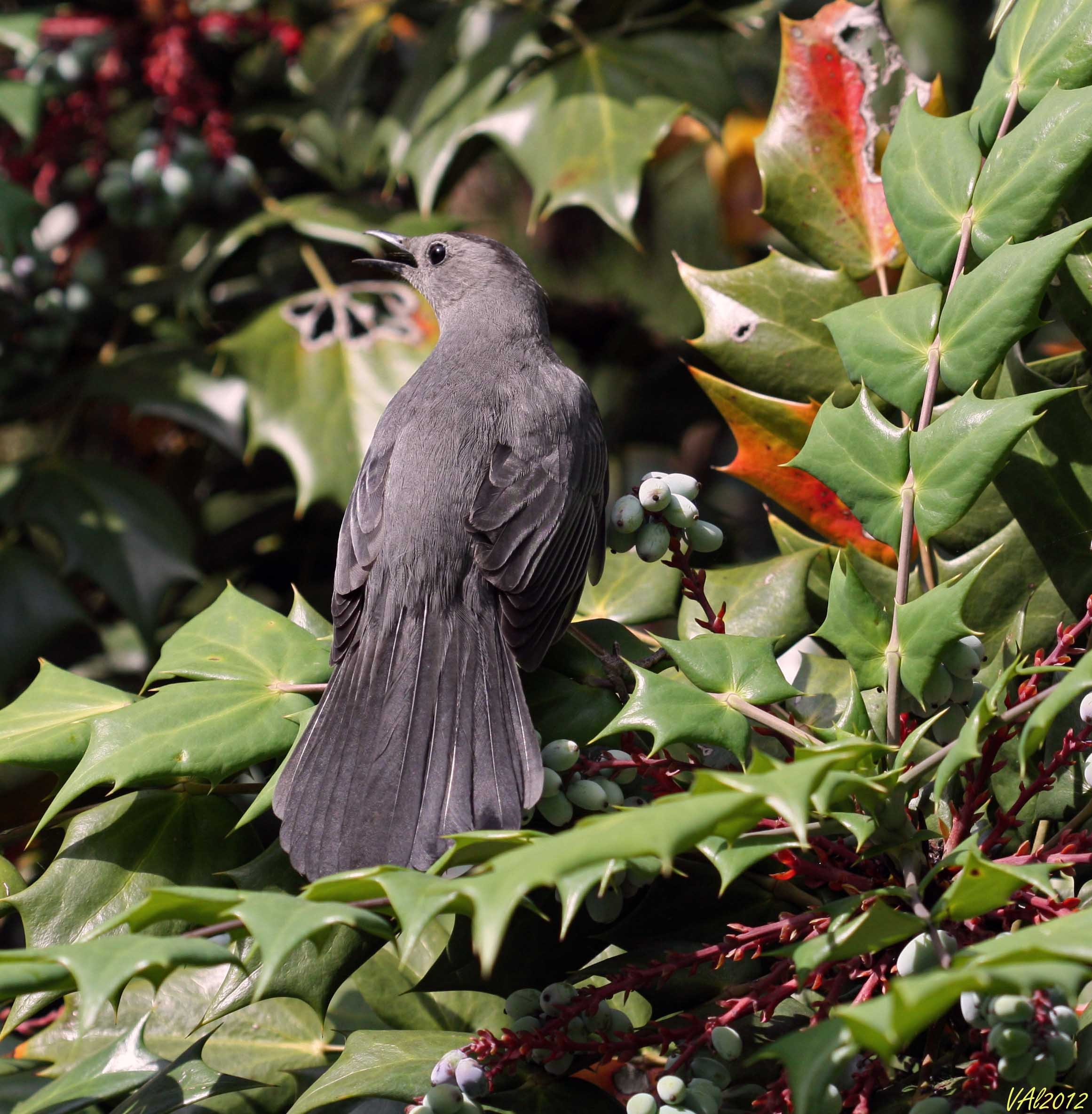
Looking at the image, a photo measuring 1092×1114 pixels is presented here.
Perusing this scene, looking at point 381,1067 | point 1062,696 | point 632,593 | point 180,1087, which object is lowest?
point 180,1087

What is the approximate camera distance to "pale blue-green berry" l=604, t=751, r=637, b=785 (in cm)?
112

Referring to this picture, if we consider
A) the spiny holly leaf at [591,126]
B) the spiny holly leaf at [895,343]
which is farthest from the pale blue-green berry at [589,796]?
the spiny holly leaf at [591,126]

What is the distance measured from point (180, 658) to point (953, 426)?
2.93ft

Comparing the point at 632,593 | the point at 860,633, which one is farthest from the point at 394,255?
the point at 860,633

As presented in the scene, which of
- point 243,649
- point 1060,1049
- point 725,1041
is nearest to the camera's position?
point 1060,1049

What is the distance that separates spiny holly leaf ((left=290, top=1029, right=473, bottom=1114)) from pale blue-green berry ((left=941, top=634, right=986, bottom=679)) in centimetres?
57

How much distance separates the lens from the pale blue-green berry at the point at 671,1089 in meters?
0.94

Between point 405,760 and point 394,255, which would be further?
point 394,255

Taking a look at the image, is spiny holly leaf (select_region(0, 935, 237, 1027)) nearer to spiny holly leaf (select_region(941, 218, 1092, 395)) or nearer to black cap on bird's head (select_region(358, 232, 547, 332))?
spiny holly leaf (select_region(941, 218, 1092, 395))

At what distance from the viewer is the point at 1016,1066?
886mm

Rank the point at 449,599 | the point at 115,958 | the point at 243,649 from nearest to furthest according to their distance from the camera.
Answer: the point at 115,958
the point at 243,649
the point at 449,599

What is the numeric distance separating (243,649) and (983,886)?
34.6 inches

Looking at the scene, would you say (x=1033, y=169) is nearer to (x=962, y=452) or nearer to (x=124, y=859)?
(x=962, y=452)

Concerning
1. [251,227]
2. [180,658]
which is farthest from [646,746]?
[251,227]
